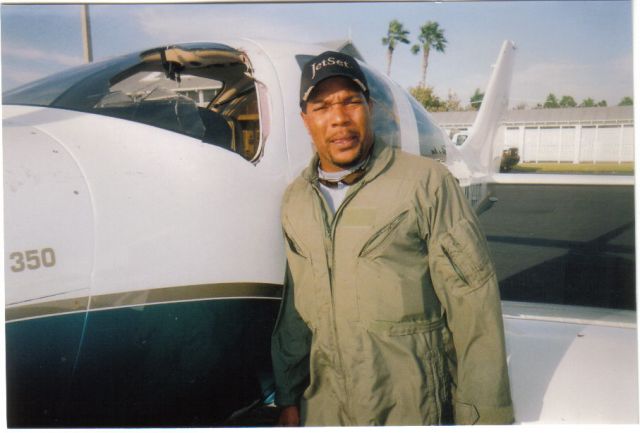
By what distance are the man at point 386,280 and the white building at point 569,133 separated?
1213 millimetres

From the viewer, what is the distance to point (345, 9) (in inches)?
89.7

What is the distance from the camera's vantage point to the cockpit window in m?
1.98

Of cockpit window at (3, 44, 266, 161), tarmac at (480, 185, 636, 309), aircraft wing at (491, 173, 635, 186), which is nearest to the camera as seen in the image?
cockpit window at (3, 44, 266, 161)

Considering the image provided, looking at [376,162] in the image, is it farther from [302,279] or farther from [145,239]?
[145,239]

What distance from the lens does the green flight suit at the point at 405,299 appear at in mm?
1682

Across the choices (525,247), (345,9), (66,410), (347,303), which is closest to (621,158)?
(345,9)

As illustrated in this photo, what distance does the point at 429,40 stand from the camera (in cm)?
259

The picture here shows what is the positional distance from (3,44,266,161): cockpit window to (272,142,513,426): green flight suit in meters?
0.54

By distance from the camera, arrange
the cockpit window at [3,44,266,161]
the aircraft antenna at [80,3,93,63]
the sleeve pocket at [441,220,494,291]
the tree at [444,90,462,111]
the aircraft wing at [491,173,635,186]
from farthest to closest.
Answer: the aircraft wing at [491,173,635,186] < the tree at [444,90,462,111] < the aircraft antenna at [80,3,93,63] < the cockpit window at [3,44,266,161] < the sleeve pocket at [441,220,494,291]

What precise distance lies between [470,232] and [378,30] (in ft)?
3.70

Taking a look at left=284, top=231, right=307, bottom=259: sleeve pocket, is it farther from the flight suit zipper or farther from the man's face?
the man's face

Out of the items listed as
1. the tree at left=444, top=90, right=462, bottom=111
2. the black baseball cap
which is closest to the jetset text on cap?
the black baseball cap

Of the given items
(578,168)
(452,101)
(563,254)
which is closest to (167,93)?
(452,101)

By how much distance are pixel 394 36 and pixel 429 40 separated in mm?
252
